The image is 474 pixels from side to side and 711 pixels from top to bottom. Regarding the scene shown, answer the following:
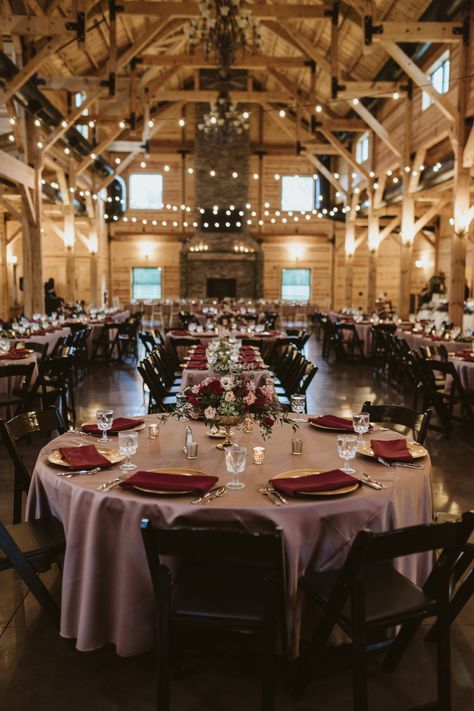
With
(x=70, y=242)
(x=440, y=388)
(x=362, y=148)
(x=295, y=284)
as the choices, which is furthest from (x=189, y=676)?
(x=295, y=284)

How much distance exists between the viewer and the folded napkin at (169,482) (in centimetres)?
238

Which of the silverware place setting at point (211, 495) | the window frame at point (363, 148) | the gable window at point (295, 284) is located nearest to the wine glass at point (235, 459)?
the silverware place setting at point (211, 495)

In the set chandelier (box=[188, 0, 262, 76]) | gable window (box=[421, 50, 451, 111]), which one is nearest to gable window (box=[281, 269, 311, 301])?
gable window (box=[421, 50, 451, 111])

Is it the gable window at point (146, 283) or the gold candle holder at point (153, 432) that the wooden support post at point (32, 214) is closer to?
the gold candle holder at point (153, 432)

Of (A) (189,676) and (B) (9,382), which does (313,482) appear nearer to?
(A) (189,676)

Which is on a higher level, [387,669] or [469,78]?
[469,78]

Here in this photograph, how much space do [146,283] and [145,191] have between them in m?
3.41

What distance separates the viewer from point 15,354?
6480 millimetres

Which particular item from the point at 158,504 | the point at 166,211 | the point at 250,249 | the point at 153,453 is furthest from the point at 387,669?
the point at 166,211

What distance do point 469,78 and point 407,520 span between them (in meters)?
9.94

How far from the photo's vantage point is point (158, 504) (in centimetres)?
231

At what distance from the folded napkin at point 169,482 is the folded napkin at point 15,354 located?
427 centimetres

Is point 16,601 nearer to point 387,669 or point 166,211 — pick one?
point 387,669

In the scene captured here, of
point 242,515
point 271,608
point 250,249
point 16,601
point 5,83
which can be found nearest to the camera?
point 271,608
